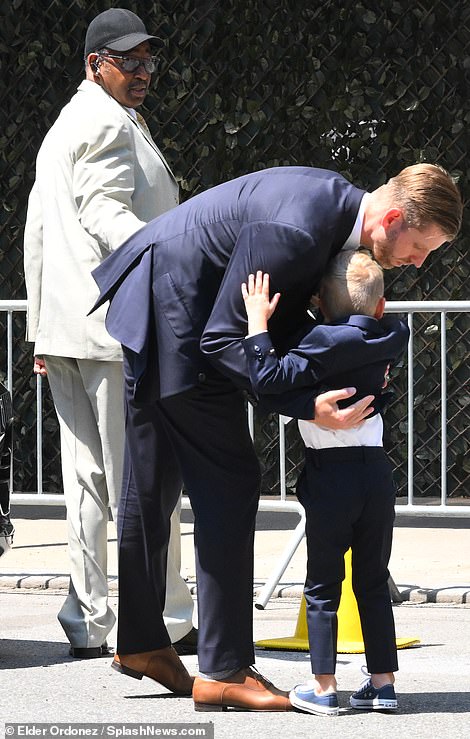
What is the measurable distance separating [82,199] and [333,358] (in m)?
1.35

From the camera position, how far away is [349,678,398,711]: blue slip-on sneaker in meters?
4.35

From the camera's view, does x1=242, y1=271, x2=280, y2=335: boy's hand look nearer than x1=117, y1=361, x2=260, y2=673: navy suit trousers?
Yes

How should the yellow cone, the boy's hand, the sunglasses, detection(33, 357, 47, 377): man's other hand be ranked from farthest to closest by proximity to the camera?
detection(33, 357, 47, 377): man's other hand
the yellow cone
the sunglasses
the boy's hand

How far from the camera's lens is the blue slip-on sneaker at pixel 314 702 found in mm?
4305

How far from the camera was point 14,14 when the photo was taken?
917 cm

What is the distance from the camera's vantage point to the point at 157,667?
454cm

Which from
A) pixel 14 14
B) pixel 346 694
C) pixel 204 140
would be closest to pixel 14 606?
pixel 346 694

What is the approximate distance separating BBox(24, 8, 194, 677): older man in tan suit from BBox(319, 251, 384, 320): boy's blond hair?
1171mm

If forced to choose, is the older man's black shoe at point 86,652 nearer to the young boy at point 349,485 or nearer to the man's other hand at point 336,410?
the young boy at point 349,485

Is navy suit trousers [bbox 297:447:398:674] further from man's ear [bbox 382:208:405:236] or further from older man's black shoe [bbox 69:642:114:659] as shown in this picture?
older man's black shoe [bbox 69:642:114:659]

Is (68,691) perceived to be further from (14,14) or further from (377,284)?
(14,14)

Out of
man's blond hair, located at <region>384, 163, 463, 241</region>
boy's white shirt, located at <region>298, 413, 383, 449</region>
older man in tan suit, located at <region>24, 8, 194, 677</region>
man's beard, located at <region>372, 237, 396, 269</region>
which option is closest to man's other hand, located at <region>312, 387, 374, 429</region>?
boy's white shirt, located at <region>298, 413, 383, 449</region>

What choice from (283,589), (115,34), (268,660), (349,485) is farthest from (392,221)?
(283,589)

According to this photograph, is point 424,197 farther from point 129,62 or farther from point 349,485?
point 129,62
